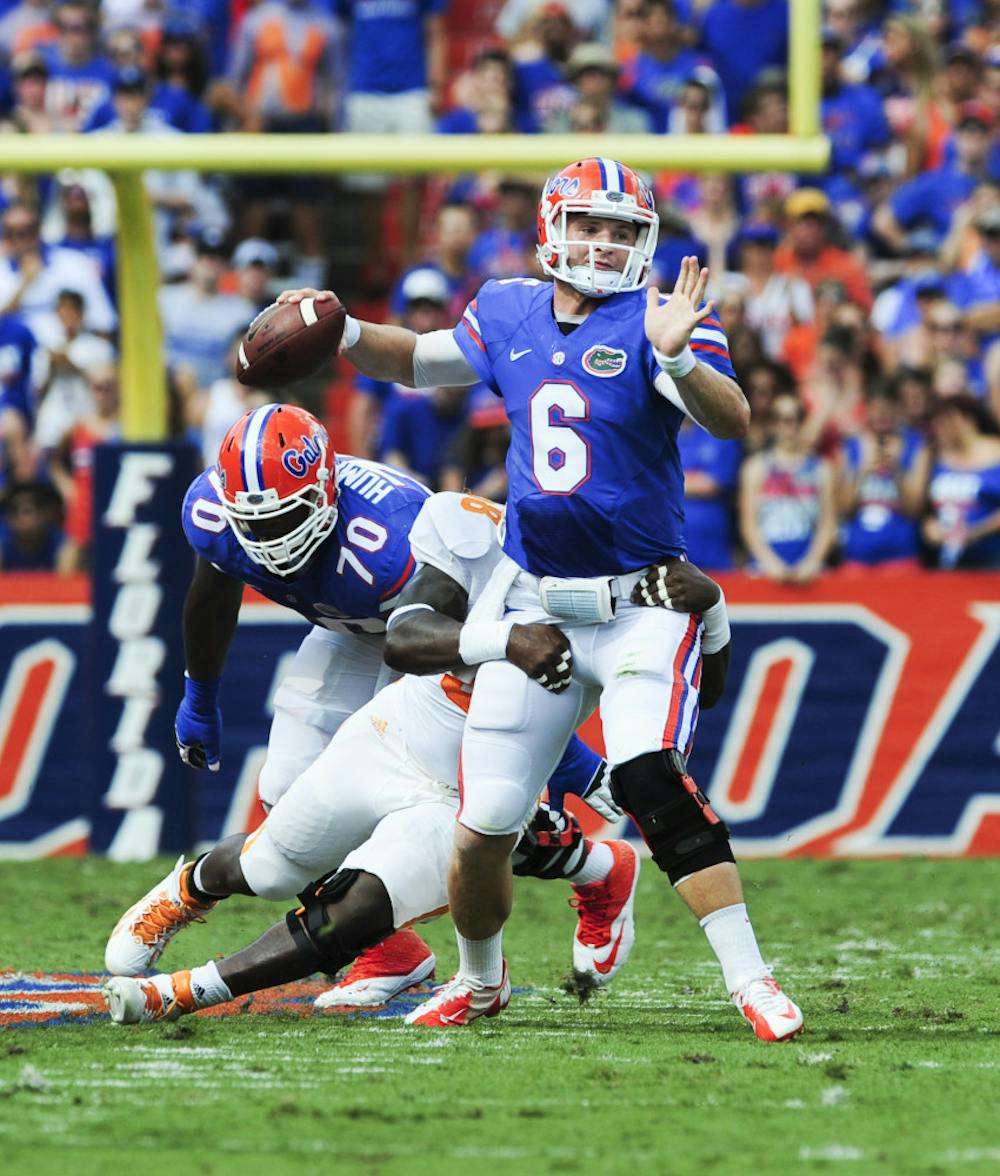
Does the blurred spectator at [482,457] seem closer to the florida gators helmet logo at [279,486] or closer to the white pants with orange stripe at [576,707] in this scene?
the florida gators helmet logo at [279,486]

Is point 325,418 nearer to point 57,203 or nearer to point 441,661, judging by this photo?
point 57,203

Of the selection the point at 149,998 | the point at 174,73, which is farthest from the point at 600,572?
the point at 174,73

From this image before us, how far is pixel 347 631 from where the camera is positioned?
562 cm

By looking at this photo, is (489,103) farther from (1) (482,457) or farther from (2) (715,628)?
(2) (715,628)

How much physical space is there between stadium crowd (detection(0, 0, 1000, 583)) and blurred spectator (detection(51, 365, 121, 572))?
20mm

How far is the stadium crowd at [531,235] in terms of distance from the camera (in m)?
9.03

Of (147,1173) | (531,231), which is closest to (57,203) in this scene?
(531,231)

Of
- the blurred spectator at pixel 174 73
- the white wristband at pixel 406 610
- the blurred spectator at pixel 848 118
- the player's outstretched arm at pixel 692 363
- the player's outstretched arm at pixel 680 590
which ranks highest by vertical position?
the blurred spectator at pixel 174 73

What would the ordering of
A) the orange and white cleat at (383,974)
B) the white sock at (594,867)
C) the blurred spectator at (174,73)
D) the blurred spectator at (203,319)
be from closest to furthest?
the orange and white cleat at (383,974) → the white sock at (594,867) → the blurred spectator at (203,319) → the blurred spectator at (174,73)

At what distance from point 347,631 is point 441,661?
924 mm

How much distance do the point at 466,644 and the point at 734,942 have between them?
858 millimetres

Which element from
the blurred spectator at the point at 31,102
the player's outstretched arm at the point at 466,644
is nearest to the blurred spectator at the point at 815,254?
the blurred spectator at the point at 31,102

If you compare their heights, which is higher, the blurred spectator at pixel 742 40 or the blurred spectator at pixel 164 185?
the blurred spectator at pixel 742 40

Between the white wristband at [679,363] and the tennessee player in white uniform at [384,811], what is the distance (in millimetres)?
552
